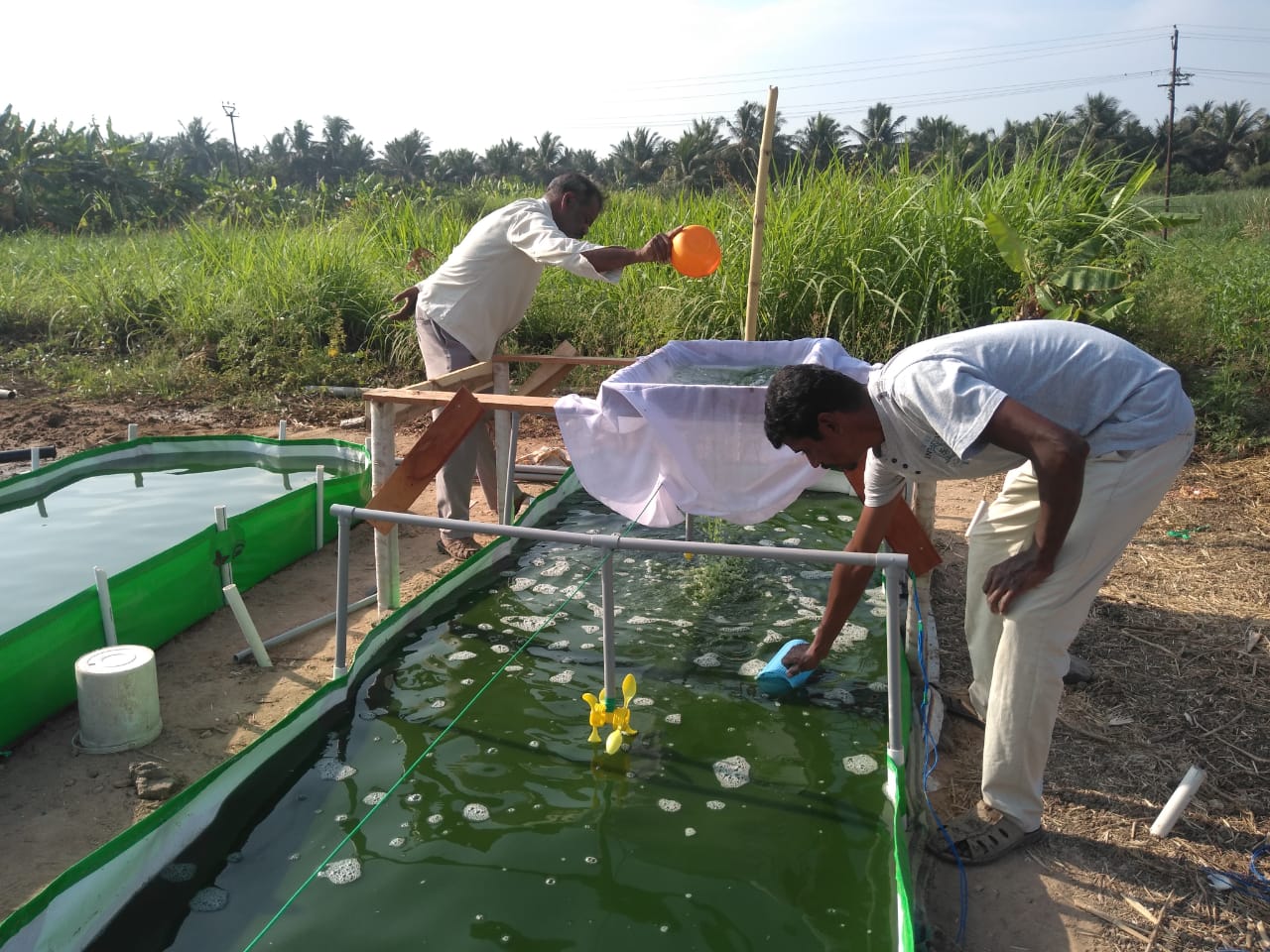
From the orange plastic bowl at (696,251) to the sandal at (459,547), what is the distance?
2.00 metres

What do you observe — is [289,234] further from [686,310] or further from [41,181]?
[41,181]

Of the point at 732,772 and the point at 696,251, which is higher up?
the point at 696,251

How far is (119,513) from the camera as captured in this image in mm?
5699

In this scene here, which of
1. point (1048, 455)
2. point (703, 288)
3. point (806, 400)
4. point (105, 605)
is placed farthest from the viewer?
point (703, 288)

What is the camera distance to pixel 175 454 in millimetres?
6895

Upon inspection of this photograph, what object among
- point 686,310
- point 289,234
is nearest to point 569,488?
point 686,310

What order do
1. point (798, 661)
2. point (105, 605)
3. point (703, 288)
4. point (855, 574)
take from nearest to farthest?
point (855, 574)
point (798, 661)
point (105, 605)
point (703, 288)

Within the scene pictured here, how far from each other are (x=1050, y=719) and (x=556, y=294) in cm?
749

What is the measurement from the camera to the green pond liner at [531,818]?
2.14 m

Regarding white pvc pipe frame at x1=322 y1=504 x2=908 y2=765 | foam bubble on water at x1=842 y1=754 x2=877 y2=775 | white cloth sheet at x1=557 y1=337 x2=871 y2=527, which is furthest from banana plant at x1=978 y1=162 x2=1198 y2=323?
white pvc pipe frame at x1=322 y1=504 x2=908 y2=765

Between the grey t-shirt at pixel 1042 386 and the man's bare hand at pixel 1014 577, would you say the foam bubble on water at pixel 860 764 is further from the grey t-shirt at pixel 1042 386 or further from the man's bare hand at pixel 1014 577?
the grey t-shirt at pixel 1042 386

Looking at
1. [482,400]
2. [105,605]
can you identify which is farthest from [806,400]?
[105,605]

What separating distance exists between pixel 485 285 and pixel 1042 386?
319 centimetres

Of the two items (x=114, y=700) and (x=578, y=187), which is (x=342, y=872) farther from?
(x=578, y=187)
